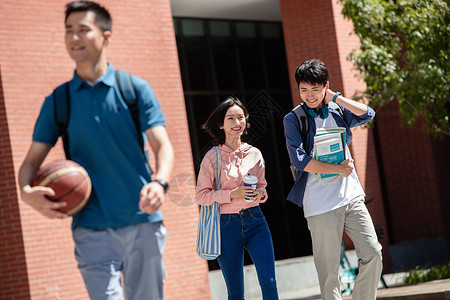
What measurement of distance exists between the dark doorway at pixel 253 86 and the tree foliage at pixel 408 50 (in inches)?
189

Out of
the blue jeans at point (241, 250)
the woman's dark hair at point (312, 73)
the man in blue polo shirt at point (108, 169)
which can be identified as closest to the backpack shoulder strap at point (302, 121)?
the woman's dark hair at point (312, 73)

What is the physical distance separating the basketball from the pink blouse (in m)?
2.55

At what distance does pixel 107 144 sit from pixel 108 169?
13 centimetres

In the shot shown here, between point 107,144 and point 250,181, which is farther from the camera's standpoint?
point 250,181

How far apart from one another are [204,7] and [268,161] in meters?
4.16

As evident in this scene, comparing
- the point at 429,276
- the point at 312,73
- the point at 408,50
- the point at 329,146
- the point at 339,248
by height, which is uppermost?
the point at 408,50

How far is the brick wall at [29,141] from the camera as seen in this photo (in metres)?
10.4

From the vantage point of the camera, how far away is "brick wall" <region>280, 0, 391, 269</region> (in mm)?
14078

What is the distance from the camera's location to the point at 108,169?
12.0ft

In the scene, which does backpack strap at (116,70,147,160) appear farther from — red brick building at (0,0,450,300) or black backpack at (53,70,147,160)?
red brick building at (0,0,450,300)

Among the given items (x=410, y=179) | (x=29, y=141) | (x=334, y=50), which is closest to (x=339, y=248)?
(x=29, y=141)

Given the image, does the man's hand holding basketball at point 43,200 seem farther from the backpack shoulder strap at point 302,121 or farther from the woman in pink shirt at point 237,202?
the backpack shoulder strap at point 302,121

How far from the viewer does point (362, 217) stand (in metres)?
5.91

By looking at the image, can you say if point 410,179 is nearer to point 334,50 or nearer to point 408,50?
point 334,50
